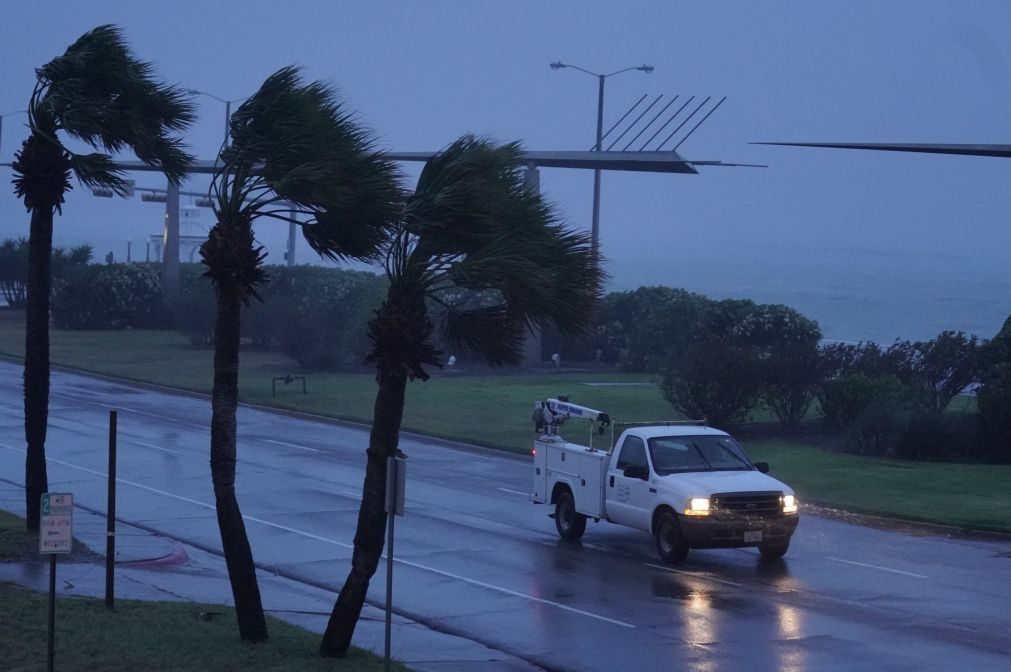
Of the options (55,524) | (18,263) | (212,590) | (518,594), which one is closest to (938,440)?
(518,594)

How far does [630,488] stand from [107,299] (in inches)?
2352

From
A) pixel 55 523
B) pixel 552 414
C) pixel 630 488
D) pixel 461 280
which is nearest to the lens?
pixel 55 523

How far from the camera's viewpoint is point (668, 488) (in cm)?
1844

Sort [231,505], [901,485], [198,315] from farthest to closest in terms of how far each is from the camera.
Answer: [198,315]
[901,485]
[231,505]

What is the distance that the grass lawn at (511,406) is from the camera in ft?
81.5

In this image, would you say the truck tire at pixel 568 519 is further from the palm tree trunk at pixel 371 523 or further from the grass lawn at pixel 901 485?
the palm tree trunk at pixel 371 523

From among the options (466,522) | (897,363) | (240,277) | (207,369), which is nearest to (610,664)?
(240,277)

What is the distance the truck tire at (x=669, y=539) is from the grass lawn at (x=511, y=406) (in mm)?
6307

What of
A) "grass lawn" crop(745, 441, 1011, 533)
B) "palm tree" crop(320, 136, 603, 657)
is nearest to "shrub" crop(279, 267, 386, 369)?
"grass lawn" crop(745, 441, 1011, 533)

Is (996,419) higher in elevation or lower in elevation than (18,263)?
lower

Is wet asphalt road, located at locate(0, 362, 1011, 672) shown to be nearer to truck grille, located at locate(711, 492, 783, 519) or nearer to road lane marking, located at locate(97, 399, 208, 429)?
truck grille, located at locate(711, 492, 783, 519)

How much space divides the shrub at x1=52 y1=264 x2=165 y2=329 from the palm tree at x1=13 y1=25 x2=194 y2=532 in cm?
5705

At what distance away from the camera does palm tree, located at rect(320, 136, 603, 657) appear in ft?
38.9

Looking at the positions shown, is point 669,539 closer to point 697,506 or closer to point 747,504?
point 697,506
